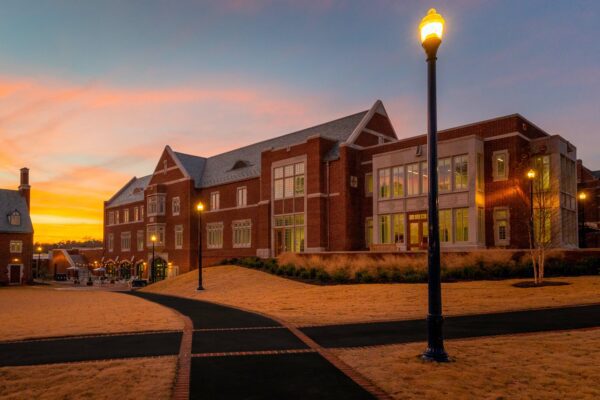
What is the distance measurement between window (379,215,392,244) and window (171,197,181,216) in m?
26.8

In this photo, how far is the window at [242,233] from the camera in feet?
146

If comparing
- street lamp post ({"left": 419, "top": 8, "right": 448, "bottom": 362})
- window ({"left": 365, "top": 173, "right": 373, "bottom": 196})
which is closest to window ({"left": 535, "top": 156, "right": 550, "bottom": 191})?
window ({"left": 365, "top": 173, "right": 373, "bottom": 196})

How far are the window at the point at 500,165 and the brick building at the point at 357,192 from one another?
6 cm

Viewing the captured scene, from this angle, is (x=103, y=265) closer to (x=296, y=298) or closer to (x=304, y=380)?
(x=296, y=298)

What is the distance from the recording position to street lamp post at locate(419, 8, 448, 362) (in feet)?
26.0

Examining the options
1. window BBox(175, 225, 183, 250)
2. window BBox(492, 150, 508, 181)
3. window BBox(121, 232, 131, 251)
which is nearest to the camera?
window BBox(492, 150, 508, 181)

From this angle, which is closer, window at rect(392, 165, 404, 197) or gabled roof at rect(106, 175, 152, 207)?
window at rect(392, 165, 404, 197)

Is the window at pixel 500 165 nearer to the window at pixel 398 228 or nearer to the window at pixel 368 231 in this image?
the window at pixel 398 228

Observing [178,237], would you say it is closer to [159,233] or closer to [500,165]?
[159,233]

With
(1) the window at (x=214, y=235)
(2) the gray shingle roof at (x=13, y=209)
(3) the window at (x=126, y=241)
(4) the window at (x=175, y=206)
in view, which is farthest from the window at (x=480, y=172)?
(2) the gray shingle roof at (x=13, y=209)

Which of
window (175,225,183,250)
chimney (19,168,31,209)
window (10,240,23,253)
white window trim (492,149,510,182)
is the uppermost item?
chimney (19,168,31,209)

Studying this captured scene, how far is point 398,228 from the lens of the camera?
108ft

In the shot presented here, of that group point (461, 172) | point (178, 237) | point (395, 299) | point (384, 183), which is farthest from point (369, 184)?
point (178, 237)

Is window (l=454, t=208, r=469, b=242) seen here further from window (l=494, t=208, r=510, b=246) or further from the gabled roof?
the gabled roof
